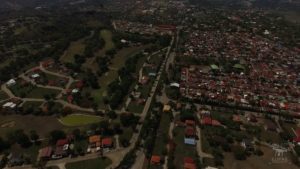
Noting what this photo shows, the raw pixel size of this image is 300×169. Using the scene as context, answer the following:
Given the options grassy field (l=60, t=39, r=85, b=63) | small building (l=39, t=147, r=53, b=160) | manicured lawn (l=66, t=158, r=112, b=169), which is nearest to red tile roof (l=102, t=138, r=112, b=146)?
manicured lawn (l=66, t=158, r=112, b=169)

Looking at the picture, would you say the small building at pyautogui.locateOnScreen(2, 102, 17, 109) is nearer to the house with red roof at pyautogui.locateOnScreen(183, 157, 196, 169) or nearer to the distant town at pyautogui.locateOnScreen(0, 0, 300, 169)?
the distant town at pyautogui.locateOnScreen(0, 0, 300, 169)

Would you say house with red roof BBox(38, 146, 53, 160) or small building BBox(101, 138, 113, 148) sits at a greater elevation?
small building BBox(101, 138, 113, 148)

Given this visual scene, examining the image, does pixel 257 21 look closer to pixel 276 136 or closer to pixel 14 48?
A: pixel 276 136

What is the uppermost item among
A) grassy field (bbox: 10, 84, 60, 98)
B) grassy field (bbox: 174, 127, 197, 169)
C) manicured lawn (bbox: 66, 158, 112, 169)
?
grassy field (bbox: 10, 84, 60, 98)

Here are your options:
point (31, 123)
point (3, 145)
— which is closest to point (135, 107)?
point (31, 123)

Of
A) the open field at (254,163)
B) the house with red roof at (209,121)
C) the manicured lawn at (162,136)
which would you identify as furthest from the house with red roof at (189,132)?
the open field at (254,163)

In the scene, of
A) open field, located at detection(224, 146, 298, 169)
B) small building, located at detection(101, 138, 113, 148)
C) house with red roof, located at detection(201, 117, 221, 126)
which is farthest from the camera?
house with red roof, located at detection(201, 117, 221, 126)

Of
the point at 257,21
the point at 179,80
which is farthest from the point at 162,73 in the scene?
the point at 257,21
